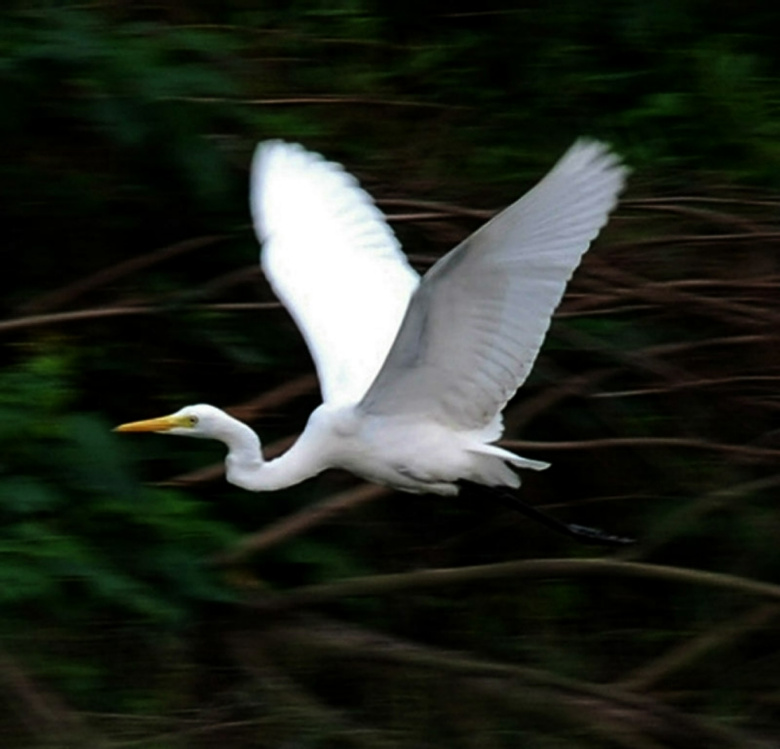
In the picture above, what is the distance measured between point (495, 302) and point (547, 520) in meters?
0.74

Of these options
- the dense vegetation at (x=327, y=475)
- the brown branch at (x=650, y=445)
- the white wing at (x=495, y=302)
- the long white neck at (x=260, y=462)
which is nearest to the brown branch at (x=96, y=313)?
the dense vegetation at (x=327, y=475)

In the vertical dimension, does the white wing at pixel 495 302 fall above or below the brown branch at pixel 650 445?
above

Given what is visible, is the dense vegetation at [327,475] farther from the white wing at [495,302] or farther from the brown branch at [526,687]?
the white wing at [495,302]

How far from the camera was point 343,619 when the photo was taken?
3934 mm

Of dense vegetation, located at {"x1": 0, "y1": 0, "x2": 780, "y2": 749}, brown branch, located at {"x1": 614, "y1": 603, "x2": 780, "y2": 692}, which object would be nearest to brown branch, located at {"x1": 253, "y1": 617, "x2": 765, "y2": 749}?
dense vegetation, located at {"x1": 0, "y1": 0, "x2": 780, "y2": 749}

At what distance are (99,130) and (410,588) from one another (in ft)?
3.29

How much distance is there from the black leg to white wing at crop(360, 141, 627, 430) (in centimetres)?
21

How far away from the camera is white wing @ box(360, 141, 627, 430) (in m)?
3.21

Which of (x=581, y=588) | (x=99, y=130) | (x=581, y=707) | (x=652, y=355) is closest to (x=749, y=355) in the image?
(x=652, y=355)

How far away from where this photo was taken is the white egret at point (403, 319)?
326 cm

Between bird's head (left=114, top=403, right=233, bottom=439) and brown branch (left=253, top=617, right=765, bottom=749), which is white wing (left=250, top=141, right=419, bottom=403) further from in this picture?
brown branch (left=253, top=617, right=765, bottom=749)

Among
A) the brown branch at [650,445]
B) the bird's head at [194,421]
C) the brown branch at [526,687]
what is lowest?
the brown branch at [526,687]

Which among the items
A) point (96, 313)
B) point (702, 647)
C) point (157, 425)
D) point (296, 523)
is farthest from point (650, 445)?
point (96, 313)

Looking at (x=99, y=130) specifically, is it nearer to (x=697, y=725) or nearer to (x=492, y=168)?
A: (x=492, y=168)
